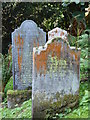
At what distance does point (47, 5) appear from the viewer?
1279cm

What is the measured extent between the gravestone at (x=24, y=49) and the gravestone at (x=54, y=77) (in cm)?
209

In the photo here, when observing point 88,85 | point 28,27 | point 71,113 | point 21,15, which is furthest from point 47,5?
point 71,113

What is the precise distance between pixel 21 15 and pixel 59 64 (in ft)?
32.9

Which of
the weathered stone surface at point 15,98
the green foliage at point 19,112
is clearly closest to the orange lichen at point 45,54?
the green foliage at point 19,112

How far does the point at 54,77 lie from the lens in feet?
12.7

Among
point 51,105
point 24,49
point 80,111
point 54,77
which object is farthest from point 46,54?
point 24,49

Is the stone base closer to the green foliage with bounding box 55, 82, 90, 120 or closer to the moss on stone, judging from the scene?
the green foliage with bounding box 55, 82, 90, 120

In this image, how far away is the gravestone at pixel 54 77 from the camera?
376cm

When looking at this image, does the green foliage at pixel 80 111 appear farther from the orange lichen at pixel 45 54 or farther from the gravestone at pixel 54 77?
the orange lichen at pixel 45 54

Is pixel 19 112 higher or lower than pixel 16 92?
lower

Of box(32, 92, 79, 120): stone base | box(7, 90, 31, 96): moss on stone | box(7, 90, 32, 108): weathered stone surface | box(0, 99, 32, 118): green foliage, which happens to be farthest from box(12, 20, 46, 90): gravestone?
box(32, 92, 79, 120): stone base

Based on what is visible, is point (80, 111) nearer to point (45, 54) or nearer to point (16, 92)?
point (45, 54)

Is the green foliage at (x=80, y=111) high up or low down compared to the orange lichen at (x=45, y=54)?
down

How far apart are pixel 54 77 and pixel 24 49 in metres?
2.28
